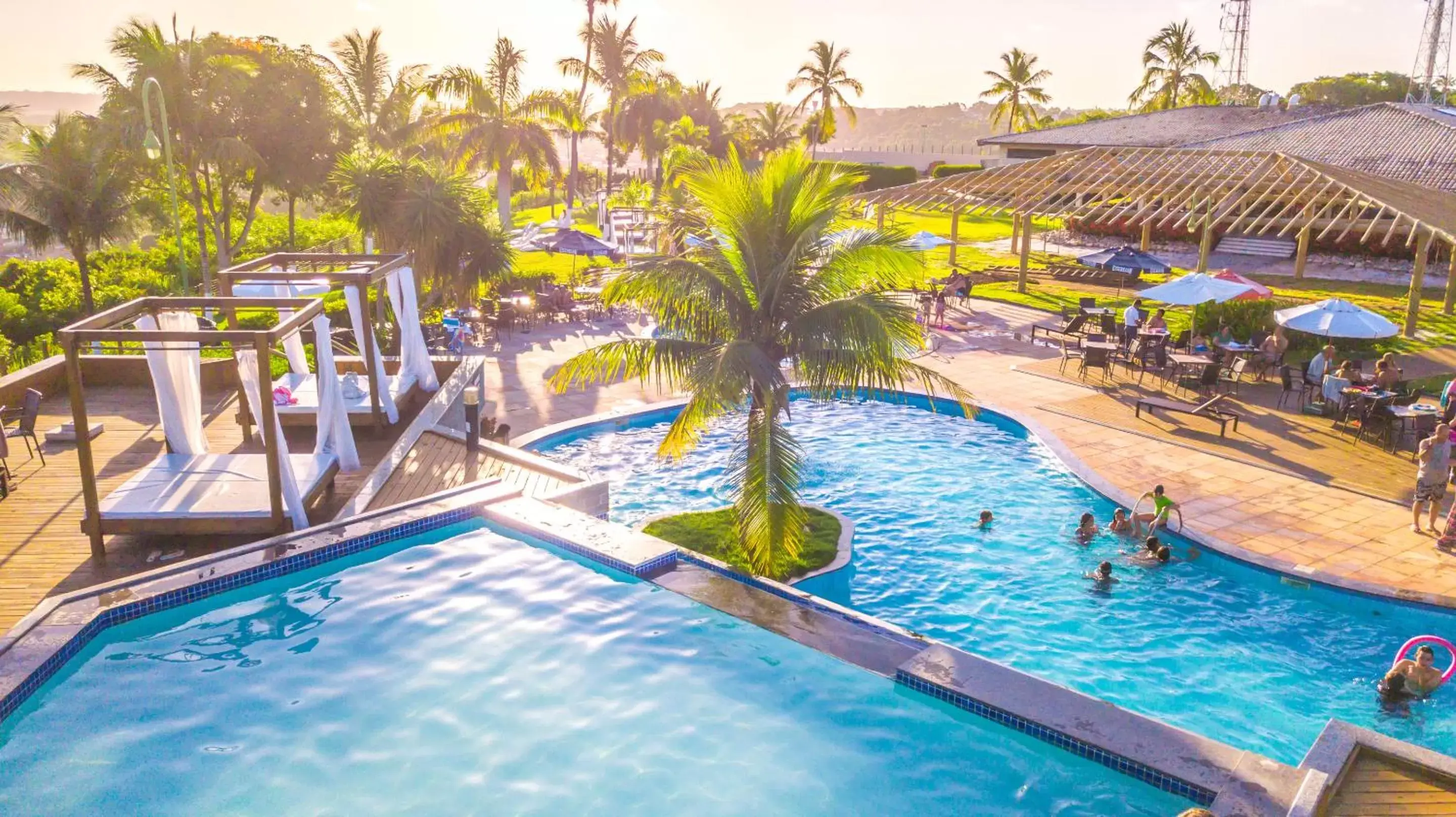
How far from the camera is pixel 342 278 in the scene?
13.6 meters

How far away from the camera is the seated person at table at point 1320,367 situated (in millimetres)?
16609

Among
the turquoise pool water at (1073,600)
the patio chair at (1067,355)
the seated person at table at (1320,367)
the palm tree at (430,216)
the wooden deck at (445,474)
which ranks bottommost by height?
the turquoise pool water at (1073,600)

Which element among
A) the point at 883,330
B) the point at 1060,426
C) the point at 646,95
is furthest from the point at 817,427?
the point at 646,95

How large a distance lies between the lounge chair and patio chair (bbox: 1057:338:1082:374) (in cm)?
269

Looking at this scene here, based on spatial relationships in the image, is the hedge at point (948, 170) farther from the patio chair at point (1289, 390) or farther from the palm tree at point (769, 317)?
the palm tree at point (769, 317)

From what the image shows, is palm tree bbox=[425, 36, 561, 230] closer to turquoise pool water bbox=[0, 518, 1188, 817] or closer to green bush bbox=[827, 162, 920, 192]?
green bush bbox=[827, 162, 920, 192]

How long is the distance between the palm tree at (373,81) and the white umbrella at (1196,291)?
111 ft

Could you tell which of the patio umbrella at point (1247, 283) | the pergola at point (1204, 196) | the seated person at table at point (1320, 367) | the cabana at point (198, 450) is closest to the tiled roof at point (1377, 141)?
the pergola at point (1204, 196)

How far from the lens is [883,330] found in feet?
31.6

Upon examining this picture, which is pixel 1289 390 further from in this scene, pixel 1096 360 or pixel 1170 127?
pixel 1170 127

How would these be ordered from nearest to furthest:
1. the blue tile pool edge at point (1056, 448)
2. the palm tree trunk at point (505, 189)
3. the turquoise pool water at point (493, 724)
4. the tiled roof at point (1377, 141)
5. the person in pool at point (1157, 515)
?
the turquoise pool water at point (493, 724) < the blue tile pool edge at point (1056, 448) < the person in pool at point (1157, 515) < the tiled roof at point (1377, 141) < the palm tree trunk at point (505, 189)

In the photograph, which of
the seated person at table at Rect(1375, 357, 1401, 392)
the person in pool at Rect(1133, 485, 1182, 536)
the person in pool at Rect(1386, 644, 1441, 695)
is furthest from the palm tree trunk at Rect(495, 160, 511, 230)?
the person in pool at Rect(1386, 644, 1441, 695)

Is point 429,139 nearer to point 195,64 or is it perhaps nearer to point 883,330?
point 195,64

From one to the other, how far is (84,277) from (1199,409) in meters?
30.5
